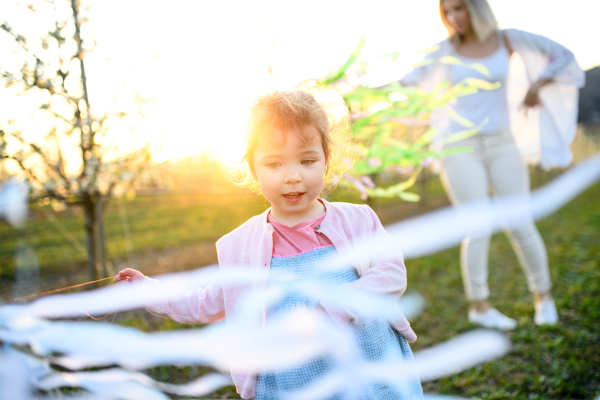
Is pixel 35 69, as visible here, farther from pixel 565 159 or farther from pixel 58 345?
pixel 565 159

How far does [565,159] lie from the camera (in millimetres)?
2555

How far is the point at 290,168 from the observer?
1157mm

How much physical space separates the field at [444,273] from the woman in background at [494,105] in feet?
1.31

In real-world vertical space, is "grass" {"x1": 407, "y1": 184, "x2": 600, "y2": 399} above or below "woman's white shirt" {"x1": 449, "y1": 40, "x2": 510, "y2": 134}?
below

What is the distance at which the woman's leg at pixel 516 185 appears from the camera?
94.7 inches

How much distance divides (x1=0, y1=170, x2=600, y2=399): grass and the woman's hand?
1.40 metres

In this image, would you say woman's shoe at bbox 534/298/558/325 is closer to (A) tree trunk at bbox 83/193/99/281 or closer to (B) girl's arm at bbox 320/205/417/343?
(B) girl's arm at bbox 320/205/417/343

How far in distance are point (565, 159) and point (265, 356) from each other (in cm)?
242

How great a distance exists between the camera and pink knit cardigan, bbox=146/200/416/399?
44.8 inches

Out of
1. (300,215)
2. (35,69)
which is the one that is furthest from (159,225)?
(300,215)

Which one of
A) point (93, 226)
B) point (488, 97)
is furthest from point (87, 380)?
point (488, 97)

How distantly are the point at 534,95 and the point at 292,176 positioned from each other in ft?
7.00

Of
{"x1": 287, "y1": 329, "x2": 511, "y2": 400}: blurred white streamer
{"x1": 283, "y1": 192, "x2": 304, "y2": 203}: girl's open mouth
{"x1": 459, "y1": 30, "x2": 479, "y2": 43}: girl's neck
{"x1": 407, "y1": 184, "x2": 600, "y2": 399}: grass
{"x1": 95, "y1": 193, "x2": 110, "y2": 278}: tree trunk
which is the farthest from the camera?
{"x1": 95, "y1": 193, "x2": 110, "y2": 278}: tree trunk

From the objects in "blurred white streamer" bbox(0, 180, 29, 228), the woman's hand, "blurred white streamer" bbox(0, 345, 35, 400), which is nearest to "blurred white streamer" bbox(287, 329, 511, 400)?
"blurred white streamer" bbox(0, 345, 35, 400)
